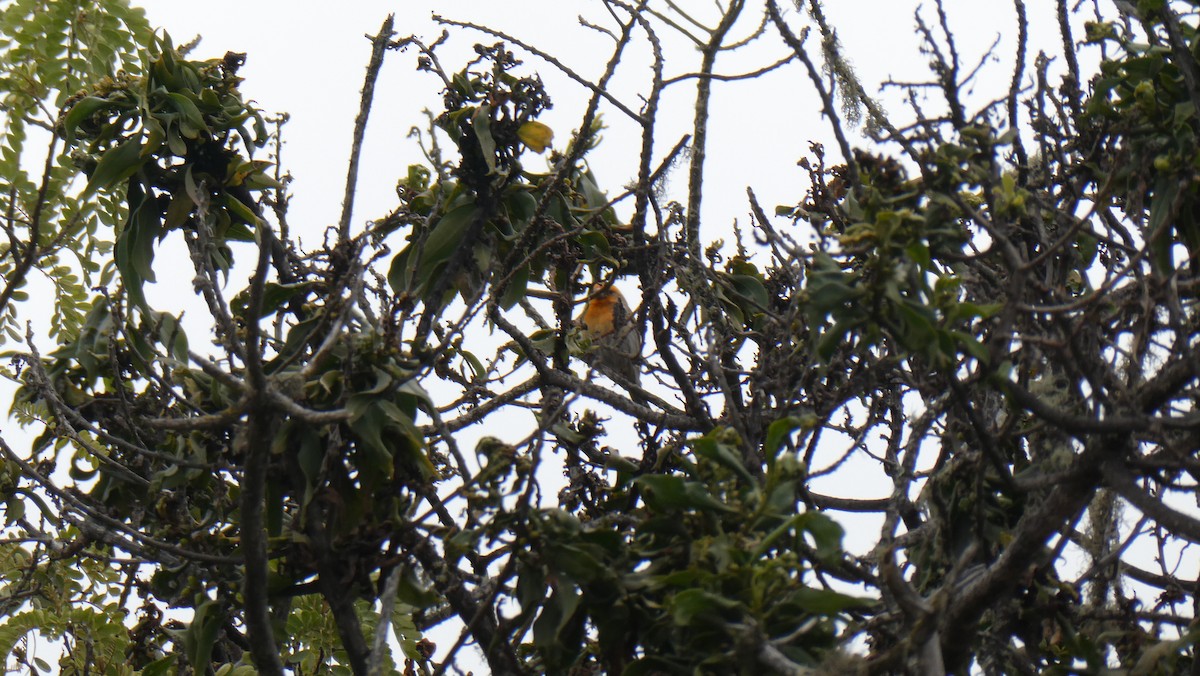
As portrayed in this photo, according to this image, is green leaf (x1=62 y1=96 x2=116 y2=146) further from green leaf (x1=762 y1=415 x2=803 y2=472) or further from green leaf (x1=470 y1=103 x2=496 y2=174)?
green leaf (x1=762 y1=415 x2=803 y2=472)

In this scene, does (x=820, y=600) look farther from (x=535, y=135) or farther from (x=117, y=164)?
(x=117, y=164)

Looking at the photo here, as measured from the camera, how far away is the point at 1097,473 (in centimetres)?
222

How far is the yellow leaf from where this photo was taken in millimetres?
3232

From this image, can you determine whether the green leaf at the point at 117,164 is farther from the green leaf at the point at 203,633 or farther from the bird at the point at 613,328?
the bird at the point at 613,328

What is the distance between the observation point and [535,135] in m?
3.25

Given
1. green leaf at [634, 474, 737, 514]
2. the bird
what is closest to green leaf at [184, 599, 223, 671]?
green leaf at [634, 474, 737, 514]

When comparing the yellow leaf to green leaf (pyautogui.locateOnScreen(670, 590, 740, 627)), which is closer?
green leaf (pyautogui.locateOnScreen(670, 590, 740, 627))

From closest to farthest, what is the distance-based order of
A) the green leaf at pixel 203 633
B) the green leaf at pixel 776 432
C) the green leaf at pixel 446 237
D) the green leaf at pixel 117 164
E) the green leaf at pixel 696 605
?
the green leaf at pixel 696 605 < the green leaf at pixel 776 432 < the green leaf at pixel 203 633 < the green leaf at pixel 117 164 < the green leaf at pixel 446 237

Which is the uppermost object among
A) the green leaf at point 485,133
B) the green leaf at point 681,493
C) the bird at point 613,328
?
the bird at point 613,328

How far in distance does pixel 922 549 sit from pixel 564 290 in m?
1.49

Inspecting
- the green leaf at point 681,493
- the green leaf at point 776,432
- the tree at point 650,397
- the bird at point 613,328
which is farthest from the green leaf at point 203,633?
the bird at point 613,328

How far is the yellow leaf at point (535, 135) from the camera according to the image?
3232 millimetres

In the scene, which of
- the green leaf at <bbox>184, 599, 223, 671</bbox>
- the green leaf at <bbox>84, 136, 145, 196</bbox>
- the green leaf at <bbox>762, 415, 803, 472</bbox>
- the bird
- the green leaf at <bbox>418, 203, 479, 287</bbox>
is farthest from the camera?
the bird

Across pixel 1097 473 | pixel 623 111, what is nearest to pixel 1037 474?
pixel 1097 473
